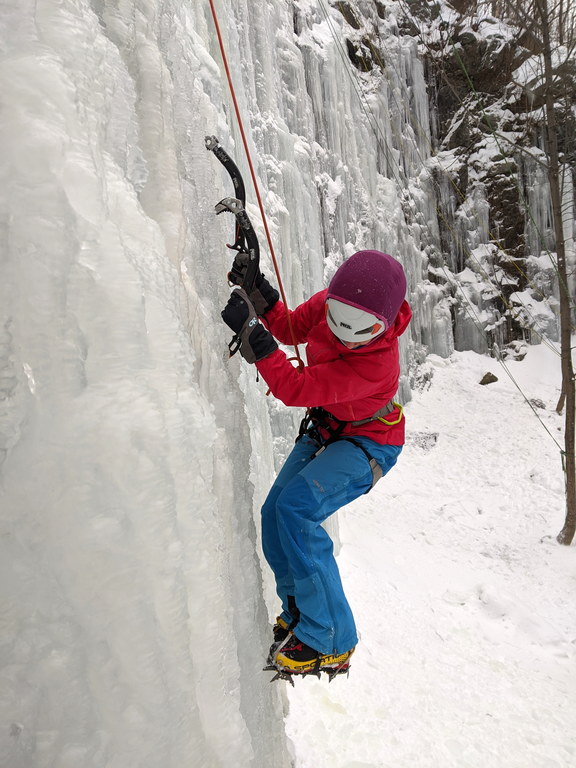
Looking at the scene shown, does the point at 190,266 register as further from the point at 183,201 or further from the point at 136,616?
the point at 136,616

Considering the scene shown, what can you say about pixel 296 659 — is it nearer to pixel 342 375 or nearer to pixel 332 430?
pixel 332 430

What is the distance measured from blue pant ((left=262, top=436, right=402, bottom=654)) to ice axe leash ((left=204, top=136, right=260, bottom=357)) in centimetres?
52

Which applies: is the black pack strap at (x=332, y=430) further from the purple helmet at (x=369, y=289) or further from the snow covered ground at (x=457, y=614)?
the snow covered ground at (x=457, y=614)

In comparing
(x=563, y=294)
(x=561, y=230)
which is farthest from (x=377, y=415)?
(x=561, y=230)

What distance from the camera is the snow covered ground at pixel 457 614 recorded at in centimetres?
294

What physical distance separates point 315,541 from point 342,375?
556 mm

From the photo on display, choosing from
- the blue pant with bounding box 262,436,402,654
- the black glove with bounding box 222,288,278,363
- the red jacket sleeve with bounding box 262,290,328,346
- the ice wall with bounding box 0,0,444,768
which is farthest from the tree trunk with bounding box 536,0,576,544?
the ice wall with bounding box 0,0,444,768

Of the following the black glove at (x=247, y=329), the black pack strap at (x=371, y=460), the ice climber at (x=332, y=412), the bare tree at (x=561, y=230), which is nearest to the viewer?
the black glove at (x=247, y=329)

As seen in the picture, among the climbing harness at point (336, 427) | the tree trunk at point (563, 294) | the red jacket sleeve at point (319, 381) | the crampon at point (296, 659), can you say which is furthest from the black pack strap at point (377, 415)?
the tree trunk at point (563, 294)

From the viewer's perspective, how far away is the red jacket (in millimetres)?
1763

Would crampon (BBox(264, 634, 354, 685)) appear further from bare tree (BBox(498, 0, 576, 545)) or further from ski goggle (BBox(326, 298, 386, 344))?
bare tree (BBox(498, 0, 576, 545))

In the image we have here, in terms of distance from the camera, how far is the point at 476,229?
10594 mm

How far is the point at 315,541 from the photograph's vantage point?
1821 mm

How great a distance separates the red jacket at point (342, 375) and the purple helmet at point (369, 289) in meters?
0.09
